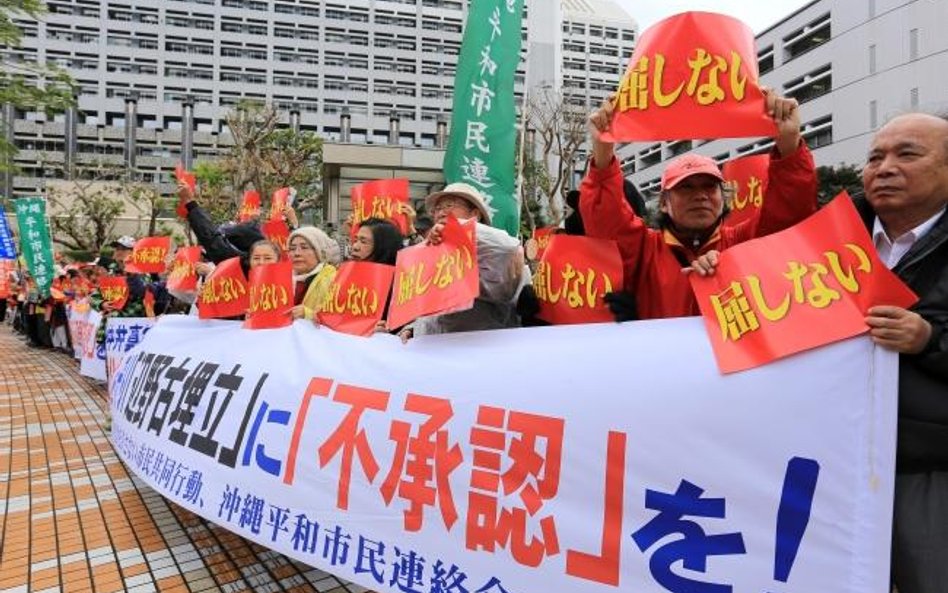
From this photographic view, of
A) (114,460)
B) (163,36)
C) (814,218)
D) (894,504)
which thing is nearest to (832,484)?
(894,504)

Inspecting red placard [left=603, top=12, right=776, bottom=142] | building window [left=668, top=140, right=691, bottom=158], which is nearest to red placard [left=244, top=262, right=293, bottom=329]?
red placard [left=603, top=12, right=776, bottom=142]

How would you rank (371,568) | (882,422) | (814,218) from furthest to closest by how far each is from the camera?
(371,568) → (814,218) → (882,422)

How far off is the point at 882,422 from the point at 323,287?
9.68 feet

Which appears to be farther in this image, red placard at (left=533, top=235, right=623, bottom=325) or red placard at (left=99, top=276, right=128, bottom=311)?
red placard at (left=99, top=276, right=128, bottom=311)

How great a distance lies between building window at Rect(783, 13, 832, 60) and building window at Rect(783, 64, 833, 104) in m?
1.39

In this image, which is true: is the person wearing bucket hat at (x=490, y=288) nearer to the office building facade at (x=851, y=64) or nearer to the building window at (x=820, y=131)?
the office building facade at (x=851, y=64)

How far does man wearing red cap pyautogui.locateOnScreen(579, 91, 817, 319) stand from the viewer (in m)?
2.26

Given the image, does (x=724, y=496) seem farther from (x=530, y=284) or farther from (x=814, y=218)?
(x=530, y=284)

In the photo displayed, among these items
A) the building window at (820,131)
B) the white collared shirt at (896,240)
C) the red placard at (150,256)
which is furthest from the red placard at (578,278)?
the building window at (820,131)

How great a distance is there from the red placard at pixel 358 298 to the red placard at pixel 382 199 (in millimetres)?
2659

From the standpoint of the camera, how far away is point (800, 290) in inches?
65.4

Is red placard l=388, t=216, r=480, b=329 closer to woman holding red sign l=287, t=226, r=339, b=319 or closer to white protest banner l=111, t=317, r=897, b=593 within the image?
white protest banner l=111, t=317, r=897, b=593

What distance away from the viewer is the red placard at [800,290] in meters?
1.57

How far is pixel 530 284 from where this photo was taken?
9.01 feet
